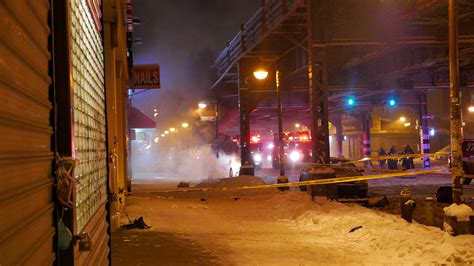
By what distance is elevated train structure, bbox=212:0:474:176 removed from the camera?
49.5 feet

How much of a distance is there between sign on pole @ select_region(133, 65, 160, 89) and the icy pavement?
728cm

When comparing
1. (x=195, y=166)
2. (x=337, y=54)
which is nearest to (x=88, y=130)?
(x=337, y=54)

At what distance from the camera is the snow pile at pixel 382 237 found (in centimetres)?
611

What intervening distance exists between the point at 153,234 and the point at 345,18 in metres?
11.3

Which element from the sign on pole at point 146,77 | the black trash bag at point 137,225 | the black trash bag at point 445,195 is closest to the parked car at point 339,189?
the black trash bag at point 445,195

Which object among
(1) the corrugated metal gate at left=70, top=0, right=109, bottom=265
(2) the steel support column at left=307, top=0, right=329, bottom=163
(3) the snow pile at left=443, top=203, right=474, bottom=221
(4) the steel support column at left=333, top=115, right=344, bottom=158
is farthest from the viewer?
(4) the steel support column at left=333, top=115, right=344, bottom=158

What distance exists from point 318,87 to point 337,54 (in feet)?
21.3

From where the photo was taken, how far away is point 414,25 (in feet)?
55.8

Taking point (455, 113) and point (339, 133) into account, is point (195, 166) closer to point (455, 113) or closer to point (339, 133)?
point (339, 133)

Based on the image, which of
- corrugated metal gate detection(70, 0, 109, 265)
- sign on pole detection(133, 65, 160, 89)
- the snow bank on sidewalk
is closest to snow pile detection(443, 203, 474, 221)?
the snow bank on sidewalk

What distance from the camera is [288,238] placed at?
27.5 feet

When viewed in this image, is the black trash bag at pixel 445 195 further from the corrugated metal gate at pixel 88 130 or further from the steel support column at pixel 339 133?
the steel support column at pixel 339 133

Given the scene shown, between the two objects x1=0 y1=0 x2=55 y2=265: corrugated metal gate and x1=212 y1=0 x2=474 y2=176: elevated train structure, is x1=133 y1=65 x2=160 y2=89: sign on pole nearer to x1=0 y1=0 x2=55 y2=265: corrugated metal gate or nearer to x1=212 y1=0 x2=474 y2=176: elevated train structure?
x1=212 y1=0 x2=474 y2=176: elevated train structure

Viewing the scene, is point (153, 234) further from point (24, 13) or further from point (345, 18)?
point (345, 18)
